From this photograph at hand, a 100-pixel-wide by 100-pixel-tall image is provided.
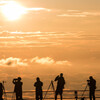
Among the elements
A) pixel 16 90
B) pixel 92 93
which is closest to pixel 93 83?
pixel 92 93

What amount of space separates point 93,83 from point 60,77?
373 centimetres

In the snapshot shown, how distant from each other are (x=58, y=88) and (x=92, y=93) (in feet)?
12.6

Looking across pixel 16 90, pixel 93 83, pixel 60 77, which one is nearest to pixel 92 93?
pixel 93 83

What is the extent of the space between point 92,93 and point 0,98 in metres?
10.1

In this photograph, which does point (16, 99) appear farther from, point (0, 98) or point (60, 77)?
point (60, 77)

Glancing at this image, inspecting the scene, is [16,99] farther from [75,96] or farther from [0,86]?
[75,96]

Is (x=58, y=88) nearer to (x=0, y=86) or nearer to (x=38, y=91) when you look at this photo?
(x=38, y=91)

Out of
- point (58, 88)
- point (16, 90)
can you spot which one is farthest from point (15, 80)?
point (58, 88)

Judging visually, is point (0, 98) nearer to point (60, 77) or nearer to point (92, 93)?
point (60, 77)

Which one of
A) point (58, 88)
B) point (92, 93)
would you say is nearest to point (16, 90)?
point (58, 88)

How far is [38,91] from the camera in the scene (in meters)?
44.7

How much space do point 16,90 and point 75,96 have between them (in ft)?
23.4

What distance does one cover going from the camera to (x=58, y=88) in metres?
45.2

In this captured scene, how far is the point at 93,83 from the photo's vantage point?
4416cm
